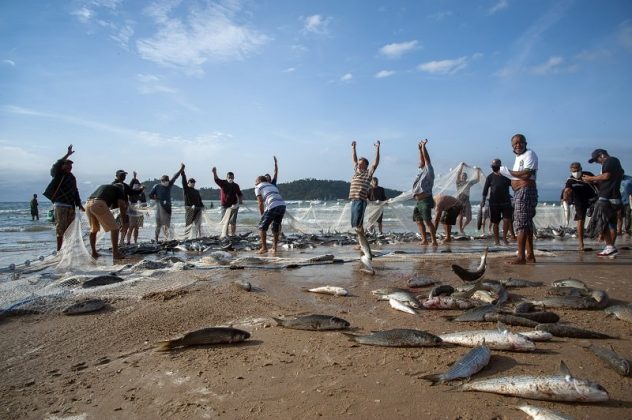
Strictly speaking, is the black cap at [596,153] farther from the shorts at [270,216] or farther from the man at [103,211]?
the man at [103,211]

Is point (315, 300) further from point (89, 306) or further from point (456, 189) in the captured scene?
point (456, 189)

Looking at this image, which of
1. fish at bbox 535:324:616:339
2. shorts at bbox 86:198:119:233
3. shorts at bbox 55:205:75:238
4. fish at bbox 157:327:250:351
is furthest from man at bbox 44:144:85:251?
fish at bbox 535:324:616:339

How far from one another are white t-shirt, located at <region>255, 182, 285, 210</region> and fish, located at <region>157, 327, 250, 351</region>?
260 inches

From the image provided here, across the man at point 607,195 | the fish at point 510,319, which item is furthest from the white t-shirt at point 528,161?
the fish at point 510,319

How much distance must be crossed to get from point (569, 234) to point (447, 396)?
1441 cm

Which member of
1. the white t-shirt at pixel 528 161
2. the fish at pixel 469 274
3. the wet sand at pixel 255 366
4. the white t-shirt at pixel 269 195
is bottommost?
the wet sand at pixel 255 366

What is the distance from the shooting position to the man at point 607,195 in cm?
749

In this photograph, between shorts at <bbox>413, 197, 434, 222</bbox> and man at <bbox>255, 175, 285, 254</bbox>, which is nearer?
man at <bbox>255, 175, 285, 254</bbox>

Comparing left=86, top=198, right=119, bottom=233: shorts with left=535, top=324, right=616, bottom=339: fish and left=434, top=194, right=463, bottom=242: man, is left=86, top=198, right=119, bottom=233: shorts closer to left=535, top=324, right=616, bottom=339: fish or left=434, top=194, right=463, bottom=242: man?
left=535, top=324, right=616, bottom=339: fish

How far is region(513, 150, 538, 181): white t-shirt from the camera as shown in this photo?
6.79 meters

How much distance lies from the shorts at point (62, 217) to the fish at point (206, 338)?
7013 millimetres

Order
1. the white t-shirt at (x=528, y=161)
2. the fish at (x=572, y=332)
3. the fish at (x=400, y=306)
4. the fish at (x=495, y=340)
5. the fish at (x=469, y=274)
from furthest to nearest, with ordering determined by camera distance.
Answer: the white t-shirt at (x=528, y=161)
the fish at (x=469, y=274)
the fish at (x=400, y=306)
the fish at (x=572, y=332)
the fish at (x=495, y=340)

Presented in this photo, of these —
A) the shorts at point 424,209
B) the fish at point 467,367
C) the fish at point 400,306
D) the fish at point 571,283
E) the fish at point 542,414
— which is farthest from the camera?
the shorts at point 424,209

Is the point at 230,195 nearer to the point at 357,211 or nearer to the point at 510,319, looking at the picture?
the point at 357,211
